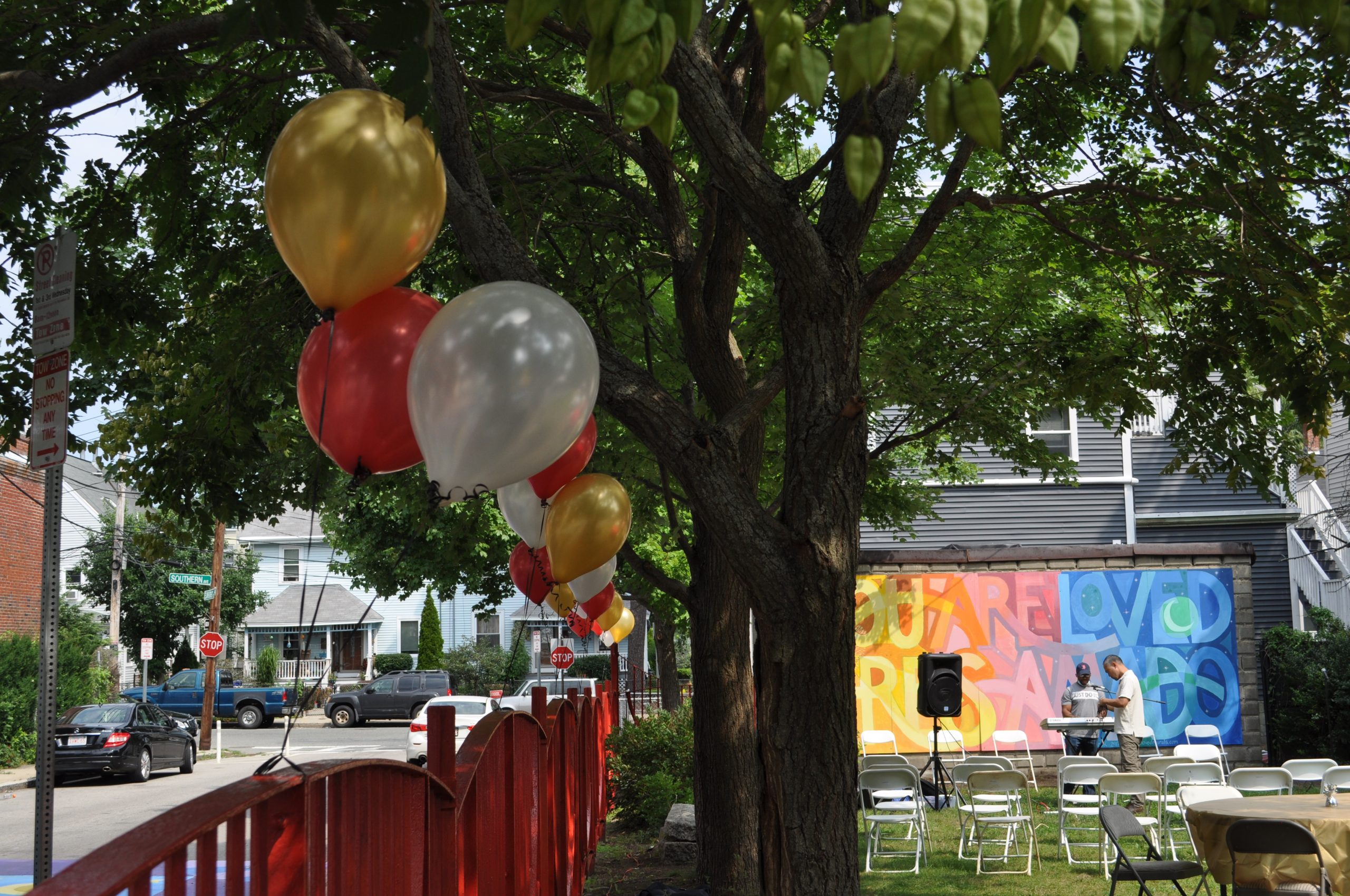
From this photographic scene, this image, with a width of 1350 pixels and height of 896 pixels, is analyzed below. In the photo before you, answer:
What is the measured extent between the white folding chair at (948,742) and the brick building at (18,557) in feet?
67.0

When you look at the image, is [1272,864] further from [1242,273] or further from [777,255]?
[777,255]

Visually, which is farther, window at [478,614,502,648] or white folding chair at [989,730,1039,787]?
window at [478,614,502,648]

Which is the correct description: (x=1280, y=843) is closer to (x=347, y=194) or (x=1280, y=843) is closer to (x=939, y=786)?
(x=347, y=194)

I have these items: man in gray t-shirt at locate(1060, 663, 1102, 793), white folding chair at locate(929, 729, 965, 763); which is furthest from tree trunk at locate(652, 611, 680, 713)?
man in gray t-shirt at locate(1060, 663, 1102, 793)

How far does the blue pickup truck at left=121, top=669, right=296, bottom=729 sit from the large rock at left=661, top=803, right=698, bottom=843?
2598 centimetres

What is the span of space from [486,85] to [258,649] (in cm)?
4834

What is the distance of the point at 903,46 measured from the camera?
1.82 meters

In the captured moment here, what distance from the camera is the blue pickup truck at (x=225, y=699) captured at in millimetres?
33875

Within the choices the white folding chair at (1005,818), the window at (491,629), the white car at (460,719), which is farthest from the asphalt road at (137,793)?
the window at (491,629)

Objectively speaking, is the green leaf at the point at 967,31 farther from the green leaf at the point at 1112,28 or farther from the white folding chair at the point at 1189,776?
the white folding chair at the point at 1189,776

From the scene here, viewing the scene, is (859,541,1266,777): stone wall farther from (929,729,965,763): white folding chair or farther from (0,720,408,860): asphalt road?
(0,720,408,860): asphalt road

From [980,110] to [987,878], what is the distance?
9922mm

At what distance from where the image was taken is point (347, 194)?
113 inches

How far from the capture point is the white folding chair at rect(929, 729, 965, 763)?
55.7 ft
